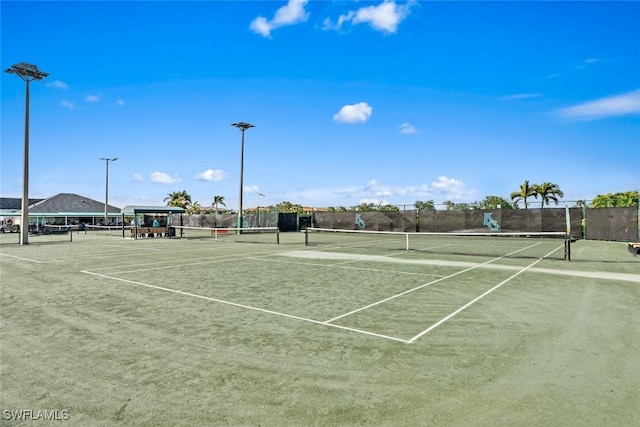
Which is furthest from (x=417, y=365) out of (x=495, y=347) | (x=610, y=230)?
(x=610, y=230)

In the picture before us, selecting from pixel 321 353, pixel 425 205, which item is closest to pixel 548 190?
pixel 425 205

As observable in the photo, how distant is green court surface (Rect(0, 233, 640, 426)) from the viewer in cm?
343

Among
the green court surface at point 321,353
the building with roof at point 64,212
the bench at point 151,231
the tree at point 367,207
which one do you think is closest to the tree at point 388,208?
the tree at point 367,207

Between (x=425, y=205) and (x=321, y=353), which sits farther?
(x=425, y=205)

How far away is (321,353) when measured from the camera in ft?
15.8

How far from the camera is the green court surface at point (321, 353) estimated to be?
11.2 ft

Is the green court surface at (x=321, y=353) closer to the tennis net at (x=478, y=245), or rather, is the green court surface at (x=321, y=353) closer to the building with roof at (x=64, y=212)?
the tennis net at (x=478, y=245)

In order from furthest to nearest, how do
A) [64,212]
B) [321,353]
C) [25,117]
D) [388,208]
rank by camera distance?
[64,212]
[388,208]
[25,117]
[321,353]

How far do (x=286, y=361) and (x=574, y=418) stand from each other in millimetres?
2897

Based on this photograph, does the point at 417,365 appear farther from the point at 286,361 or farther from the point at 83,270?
the point at 83,270

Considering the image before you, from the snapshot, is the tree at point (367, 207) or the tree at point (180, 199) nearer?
the tree at point (367, 207)

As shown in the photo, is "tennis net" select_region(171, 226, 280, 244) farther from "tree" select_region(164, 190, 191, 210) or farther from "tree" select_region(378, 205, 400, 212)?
"tree" select_region(164, 190, 191, 210)

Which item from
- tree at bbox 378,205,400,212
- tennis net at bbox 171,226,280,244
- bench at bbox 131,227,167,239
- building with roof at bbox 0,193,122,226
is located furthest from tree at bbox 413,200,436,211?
building with roof at bbox 0,193,122,226

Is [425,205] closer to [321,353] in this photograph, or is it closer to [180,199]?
[321,353]
